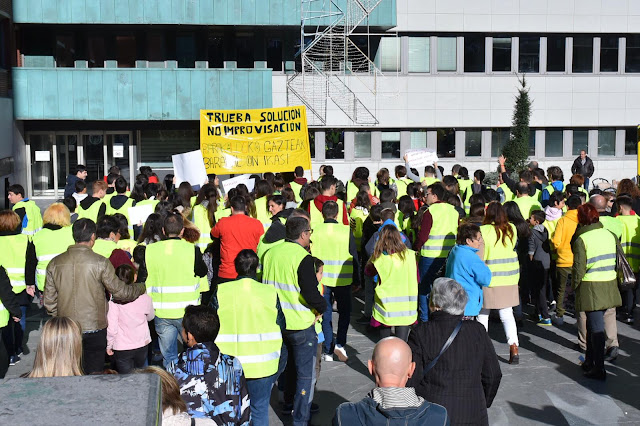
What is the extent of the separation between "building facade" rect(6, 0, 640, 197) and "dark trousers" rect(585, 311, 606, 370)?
17735 mm

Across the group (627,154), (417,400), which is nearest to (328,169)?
(417,400)

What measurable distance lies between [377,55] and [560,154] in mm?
7943

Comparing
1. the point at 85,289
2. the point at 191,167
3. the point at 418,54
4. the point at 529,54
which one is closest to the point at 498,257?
the point at 85,289

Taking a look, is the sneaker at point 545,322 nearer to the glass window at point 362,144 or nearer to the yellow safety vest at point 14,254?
the yellow safety vest at point 14,254

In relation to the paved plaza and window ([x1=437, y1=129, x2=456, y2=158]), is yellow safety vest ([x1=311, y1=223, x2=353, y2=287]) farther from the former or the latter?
window ([x1=437, y1=129, x2=456, y2=158])

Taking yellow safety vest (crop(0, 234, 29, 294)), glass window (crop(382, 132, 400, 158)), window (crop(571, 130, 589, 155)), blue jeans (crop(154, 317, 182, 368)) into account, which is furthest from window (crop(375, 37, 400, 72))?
blue jeans (crop(154, 317, 182, 368))

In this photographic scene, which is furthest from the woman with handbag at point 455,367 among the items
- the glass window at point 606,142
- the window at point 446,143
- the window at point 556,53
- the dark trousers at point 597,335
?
the glass window at point 606,142

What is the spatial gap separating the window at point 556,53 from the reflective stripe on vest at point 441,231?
20.0m

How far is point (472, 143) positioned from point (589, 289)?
20.2 metres

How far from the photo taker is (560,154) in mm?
29281

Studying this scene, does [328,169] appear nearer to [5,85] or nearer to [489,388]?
[489,388]

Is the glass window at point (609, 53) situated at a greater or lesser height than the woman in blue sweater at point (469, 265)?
greater

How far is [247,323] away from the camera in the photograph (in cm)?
619

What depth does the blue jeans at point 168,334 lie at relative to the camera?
7.89 m
